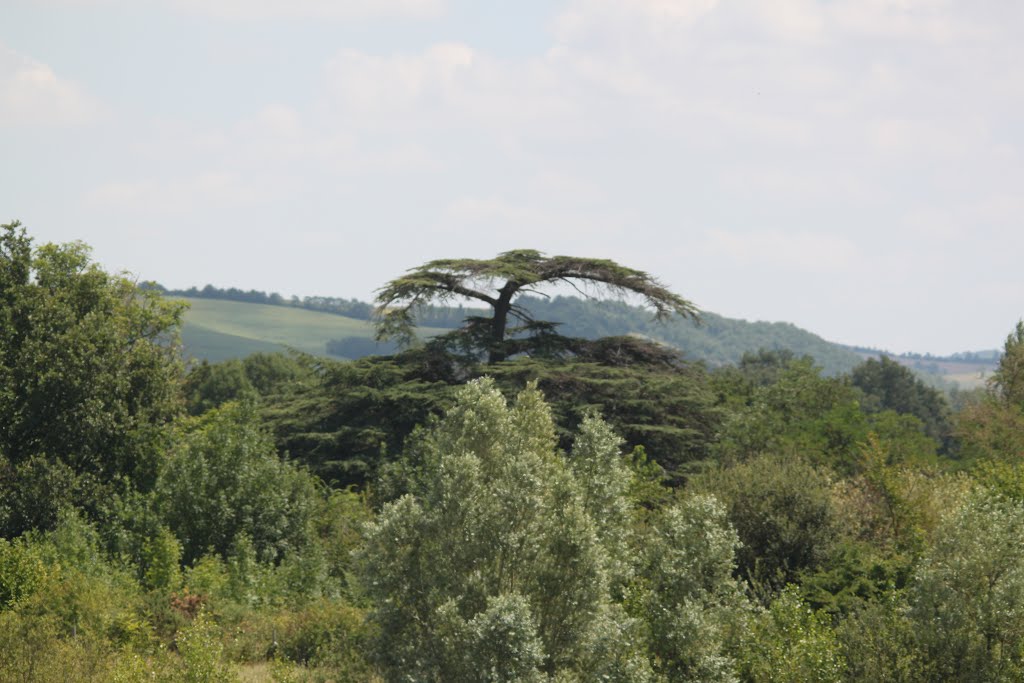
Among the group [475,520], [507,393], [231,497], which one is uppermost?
[507,393]

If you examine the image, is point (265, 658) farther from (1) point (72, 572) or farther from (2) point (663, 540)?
(2) point (663, 540)

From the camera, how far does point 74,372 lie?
115ft

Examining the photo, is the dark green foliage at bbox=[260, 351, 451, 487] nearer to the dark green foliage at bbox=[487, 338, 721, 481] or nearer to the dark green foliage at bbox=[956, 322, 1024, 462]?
the dark green foliage at bbox=[487, 338, 721, 481]

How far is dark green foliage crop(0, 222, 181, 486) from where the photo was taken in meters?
34.7

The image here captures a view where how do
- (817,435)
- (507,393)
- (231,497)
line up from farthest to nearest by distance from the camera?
(507,393) < (817,435) < (231,497)

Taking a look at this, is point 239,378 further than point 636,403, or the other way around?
point 239,378

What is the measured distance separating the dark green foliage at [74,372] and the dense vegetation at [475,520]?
0.10 metres

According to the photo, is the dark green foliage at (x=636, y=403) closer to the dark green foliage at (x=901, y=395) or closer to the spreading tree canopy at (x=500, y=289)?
the spreading tree canopy at (x=500, y=289)

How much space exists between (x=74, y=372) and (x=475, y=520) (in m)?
21.3

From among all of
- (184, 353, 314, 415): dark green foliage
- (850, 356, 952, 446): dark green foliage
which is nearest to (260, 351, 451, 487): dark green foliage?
(184, 353, 314, 415): dark green foliage

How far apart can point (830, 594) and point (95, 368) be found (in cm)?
2424

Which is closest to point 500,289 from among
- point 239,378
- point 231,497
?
point 231,497

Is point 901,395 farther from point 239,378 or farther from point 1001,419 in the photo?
point 1001,419

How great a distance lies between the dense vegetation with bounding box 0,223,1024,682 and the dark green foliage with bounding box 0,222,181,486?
10 centimetres
